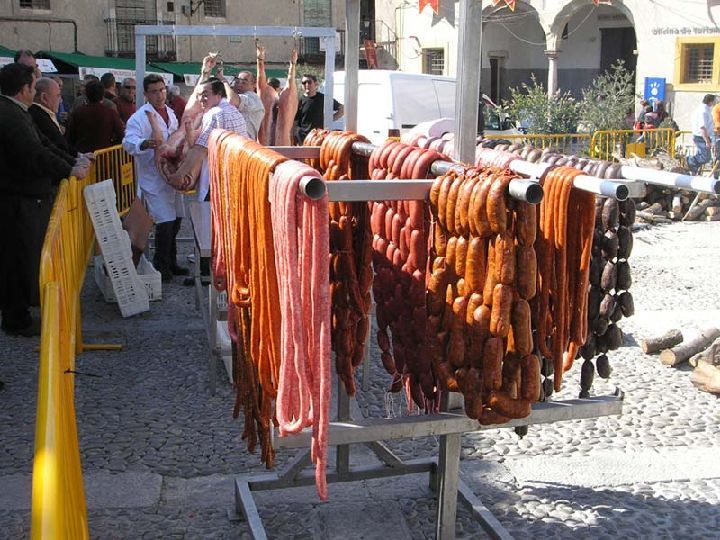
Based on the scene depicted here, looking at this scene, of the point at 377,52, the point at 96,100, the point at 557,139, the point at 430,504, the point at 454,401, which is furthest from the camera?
the point at 377,52

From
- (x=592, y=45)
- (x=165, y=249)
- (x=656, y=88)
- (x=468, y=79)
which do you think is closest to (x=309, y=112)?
(x=165, y=249)

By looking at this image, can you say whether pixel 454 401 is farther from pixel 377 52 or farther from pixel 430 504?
pixel 377 52

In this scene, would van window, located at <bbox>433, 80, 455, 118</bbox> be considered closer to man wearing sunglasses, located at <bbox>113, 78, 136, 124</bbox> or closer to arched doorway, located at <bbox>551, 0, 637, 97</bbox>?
man wearing sunglasses, located at <bbox>113, 78, 136, 124</bbox>

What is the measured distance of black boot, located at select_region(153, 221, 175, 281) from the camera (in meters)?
8.26

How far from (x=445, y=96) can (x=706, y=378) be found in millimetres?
11067

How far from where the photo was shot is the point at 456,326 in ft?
8.75

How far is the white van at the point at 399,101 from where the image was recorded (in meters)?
15.3

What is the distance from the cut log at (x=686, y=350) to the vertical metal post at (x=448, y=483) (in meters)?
3.23

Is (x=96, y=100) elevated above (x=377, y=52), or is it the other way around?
(x=377, y=52)

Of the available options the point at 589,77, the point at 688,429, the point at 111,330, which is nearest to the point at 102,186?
the point at 111,330

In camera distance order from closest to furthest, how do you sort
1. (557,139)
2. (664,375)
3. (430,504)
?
(430,504)
(664,375)
(557,139)

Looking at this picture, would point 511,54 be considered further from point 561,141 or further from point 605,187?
point 605,187

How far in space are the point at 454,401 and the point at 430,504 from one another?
1163 millimetres

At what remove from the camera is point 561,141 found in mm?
15609
